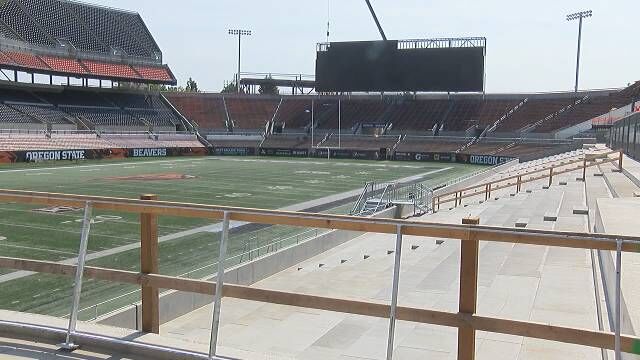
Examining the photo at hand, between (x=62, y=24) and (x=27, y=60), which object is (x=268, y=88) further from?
(x=27, y=60)

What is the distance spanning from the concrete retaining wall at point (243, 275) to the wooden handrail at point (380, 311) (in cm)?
331

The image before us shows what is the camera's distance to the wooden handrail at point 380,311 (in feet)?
11.1

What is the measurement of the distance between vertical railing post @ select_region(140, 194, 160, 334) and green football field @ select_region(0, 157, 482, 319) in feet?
16.1

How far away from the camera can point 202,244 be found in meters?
17.2

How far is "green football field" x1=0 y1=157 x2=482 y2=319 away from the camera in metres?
11.9

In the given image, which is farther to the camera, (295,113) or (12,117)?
(295,113)

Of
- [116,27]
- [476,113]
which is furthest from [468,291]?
[116,27]

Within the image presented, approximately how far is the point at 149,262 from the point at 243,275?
22.9 feet

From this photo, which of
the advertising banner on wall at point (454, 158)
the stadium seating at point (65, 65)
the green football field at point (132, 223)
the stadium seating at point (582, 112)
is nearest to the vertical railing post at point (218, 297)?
the green football field at point (132, 223)

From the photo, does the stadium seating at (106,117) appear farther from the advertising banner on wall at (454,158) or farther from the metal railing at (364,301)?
the metal railing at (364,301)

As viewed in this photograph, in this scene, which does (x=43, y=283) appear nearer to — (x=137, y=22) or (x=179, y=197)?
(x=179, y=197)

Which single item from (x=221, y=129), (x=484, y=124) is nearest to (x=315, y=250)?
(x=484, y=124)

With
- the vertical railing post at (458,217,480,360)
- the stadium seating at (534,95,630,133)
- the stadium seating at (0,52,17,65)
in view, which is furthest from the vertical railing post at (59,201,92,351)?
the stadium seating at (534,95,630,133)

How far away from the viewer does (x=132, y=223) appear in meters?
20.1
